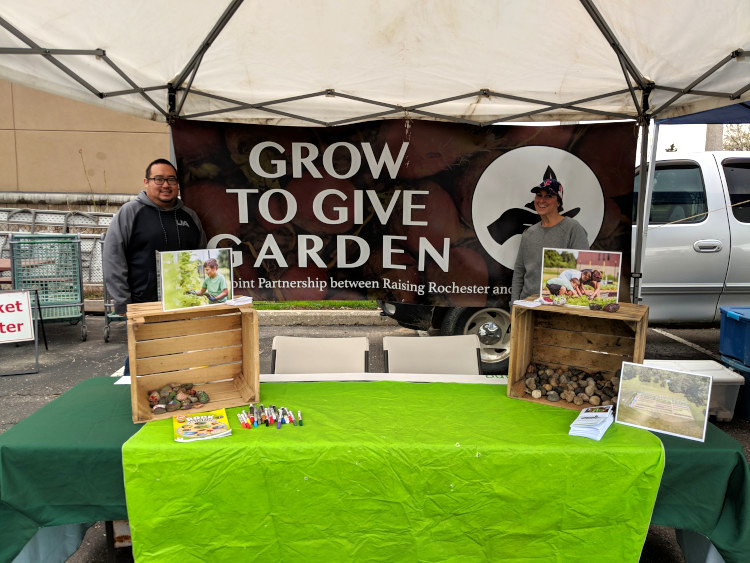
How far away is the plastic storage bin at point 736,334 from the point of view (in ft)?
14.0

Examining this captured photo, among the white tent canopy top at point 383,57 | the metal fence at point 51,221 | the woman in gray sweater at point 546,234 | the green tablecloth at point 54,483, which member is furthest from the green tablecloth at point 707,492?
the metal fence at point 51,221

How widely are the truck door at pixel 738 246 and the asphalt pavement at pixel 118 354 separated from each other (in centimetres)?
45

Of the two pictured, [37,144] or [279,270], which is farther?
[37,144]

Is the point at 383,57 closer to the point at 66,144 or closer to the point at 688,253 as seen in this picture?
the point at 688,253

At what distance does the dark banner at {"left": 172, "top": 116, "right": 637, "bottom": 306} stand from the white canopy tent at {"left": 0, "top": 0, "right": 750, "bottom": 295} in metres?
0.17

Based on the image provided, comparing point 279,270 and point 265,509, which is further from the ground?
point 279,270

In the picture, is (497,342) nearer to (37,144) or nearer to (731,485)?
(731,485)

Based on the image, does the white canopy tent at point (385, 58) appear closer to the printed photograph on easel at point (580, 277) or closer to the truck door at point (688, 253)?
the printed photograph on easel at point (580, 277)

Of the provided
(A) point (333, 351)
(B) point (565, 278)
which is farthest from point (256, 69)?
(B) point (565, 278)

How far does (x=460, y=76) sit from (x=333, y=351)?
1914 millimetres

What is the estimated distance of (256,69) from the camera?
329 centimetres

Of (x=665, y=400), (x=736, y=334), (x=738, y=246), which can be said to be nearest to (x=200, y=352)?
(x=665, y=400)

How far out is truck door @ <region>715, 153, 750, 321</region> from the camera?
223 inches

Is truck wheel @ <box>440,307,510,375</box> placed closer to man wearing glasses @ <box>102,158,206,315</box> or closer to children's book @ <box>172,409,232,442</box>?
man wearing glasses @ <box>102,158,206,315</box>
